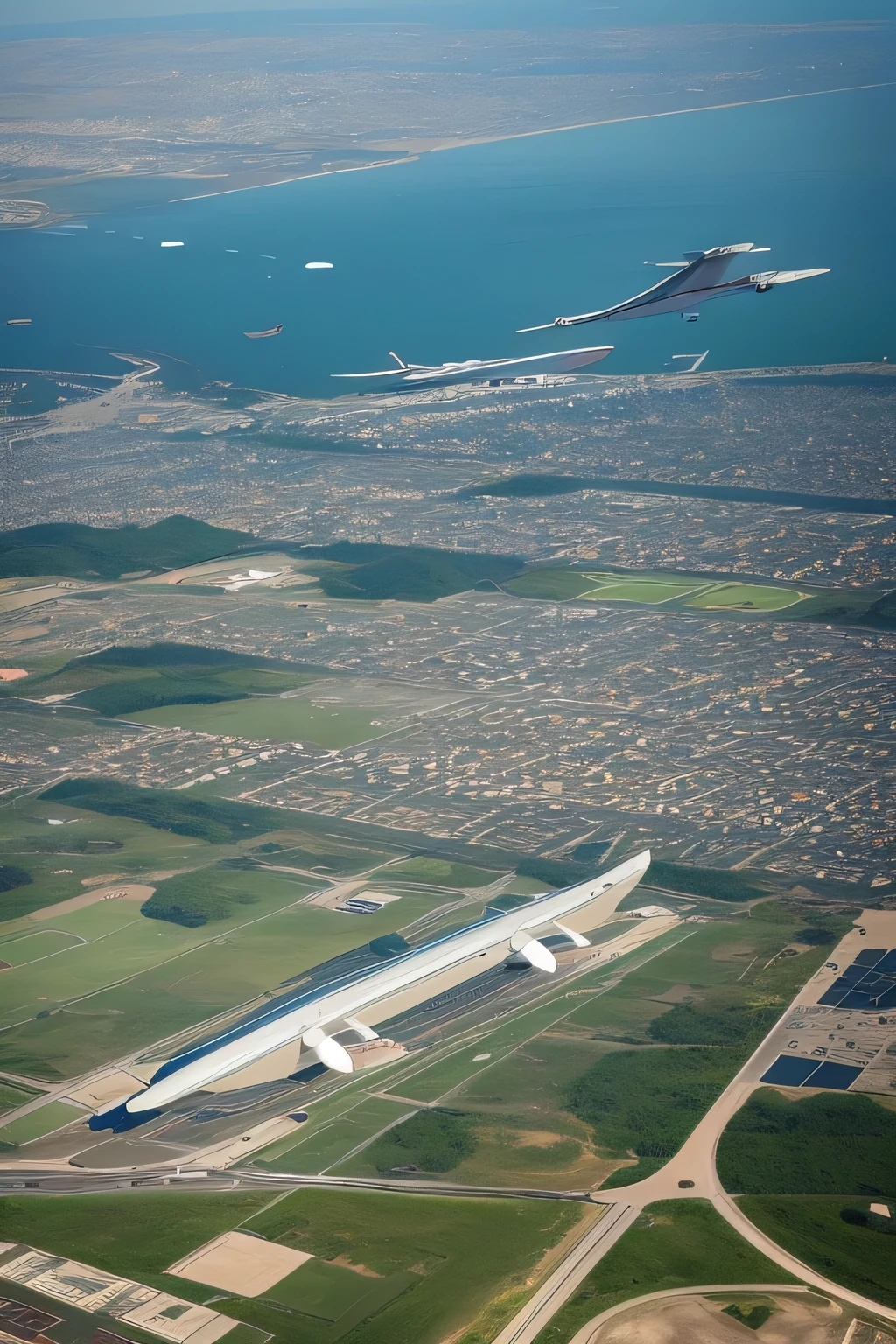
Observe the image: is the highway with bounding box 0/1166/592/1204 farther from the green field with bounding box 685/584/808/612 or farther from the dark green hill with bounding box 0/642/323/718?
the green field with bounding box 685/584/808/612

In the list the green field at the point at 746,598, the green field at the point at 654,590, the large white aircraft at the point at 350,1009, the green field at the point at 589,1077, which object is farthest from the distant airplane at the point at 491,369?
the green field at the point at 746,598

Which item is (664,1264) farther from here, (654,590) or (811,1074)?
(654,590)

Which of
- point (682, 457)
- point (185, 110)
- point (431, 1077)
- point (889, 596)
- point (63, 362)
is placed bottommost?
point (431, 1077)

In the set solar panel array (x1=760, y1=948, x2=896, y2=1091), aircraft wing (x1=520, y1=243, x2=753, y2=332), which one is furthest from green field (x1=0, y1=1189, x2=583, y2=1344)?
aircraft wing (x1=520, y1=243, x2=753, y2=332)

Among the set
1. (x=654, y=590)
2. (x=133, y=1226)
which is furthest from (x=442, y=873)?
(x=654, y=590)

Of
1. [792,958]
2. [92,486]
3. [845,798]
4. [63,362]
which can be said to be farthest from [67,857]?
[63,362]

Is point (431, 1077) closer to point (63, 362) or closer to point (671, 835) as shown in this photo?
point (671, 835)
